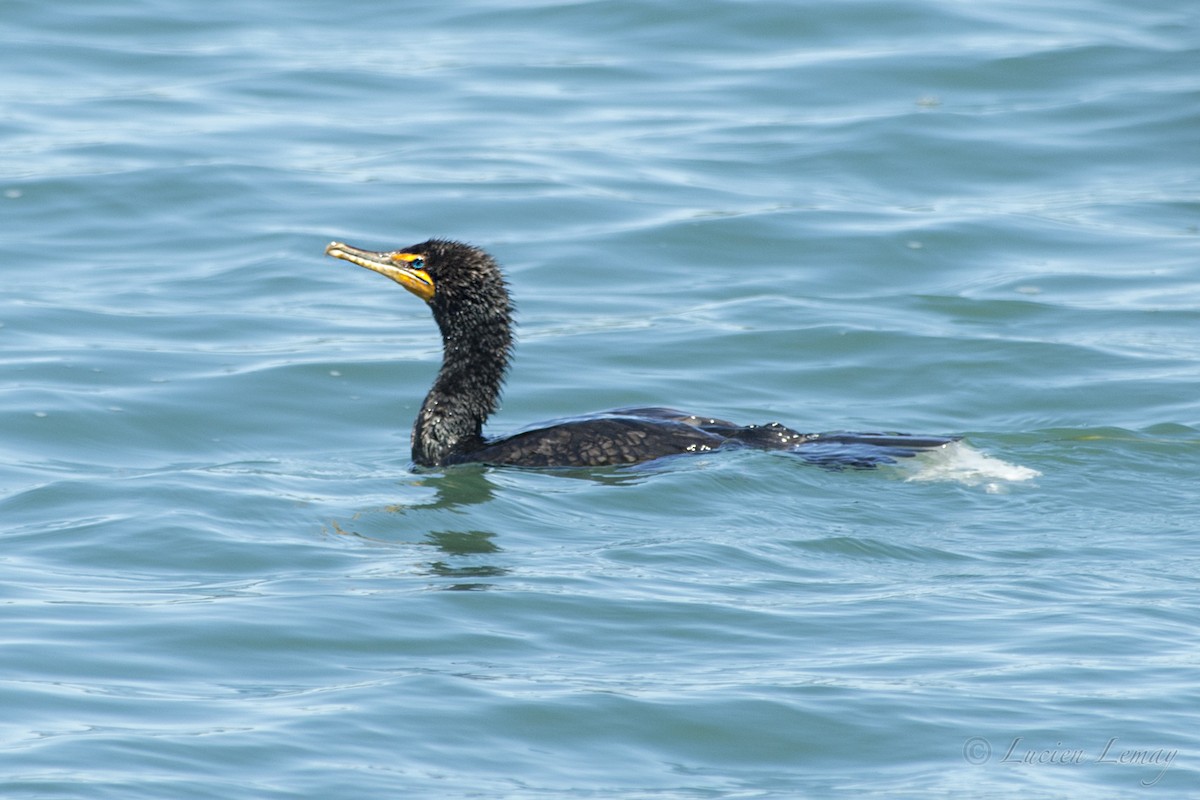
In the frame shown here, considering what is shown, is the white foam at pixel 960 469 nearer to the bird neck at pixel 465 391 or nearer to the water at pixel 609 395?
the water at pixel 609 395

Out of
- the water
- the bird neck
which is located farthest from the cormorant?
the water

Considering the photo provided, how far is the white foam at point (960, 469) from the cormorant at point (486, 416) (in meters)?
0.29

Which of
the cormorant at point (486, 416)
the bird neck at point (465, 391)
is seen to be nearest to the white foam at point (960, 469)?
the cormorant at point (486, 416)

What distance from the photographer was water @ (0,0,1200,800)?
21.1ft

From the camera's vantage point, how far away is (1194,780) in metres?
5.98

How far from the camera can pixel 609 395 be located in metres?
12.0

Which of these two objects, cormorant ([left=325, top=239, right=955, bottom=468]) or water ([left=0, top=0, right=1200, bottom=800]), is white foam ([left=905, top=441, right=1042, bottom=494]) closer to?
water ([left=0, top=0, right=1200, bottom=800])

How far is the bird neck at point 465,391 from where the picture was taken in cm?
1039

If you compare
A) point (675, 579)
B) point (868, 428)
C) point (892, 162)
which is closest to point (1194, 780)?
point (675, 579)

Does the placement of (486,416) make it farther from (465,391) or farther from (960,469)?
(960,469)

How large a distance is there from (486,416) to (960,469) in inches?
104

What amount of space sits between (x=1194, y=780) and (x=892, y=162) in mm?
11413

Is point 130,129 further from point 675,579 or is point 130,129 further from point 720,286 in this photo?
point 675,579

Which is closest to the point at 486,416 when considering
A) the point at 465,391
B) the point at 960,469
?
the point at 465,391
